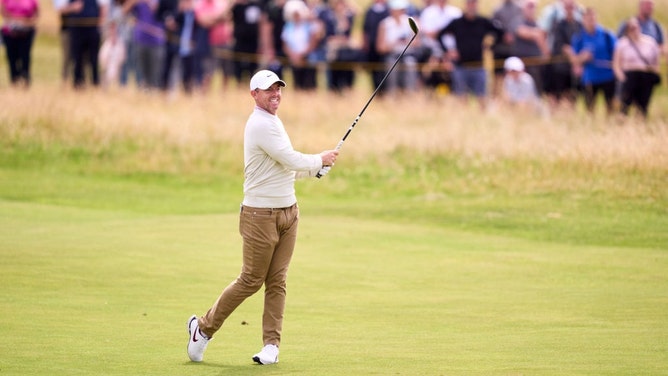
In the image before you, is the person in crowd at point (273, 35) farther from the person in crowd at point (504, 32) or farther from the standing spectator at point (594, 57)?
the standing spectator at point (594, 57)

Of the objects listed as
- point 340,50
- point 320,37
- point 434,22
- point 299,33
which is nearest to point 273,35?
point 299,33

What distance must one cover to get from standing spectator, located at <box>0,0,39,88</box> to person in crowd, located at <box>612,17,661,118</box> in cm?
1226

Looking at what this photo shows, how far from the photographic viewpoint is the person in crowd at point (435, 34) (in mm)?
28609

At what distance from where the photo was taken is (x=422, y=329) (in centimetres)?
1110

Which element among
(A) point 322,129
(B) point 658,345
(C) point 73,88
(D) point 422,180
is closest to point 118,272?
(B) point 658,345

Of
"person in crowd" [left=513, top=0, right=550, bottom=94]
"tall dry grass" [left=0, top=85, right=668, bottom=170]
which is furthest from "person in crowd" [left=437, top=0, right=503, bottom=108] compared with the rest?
"tall dry grass" [left=0, top=85, right=668, bottom=170]

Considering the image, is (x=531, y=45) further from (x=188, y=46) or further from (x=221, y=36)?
(x=188, y=46)

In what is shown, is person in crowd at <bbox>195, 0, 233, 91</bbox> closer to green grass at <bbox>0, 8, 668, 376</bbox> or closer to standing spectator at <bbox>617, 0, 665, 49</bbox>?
green grass at <bbox>0, 8, 668, 376</bbox>

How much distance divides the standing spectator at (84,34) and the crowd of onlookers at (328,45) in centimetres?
3

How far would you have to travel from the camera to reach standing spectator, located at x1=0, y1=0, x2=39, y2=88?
27.6 m

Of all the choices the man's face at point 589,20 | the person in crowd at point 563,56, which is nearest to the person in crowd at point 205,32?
the person in crowd at point 563,56

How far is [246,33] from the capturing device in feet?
97.2

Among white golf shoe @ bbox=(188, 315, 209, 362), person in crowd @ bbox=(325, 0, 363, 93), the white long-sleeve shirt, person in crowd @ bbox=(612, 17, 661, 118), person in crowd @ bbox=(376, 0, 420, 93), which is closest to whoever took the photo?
Result: the white long-sleeve shirt

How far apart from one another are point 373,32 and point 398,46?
923 millimetres
